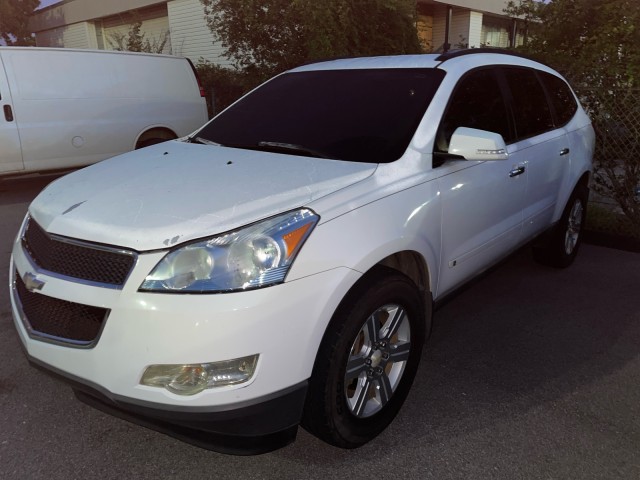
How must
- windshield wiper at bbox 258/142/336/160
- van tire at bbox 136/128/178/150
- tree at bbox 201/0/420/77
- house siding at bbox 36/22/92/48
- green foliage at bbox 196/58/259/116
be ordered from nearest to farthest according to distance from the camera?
windshield wiper at bbox 258/142/336/160 → van tire at bbox 136/128/178/150 → tree at bbox 201/0/420/77 → green foliage at bbox 196/58/259/116 → house siding at bbox 36/22/92/48

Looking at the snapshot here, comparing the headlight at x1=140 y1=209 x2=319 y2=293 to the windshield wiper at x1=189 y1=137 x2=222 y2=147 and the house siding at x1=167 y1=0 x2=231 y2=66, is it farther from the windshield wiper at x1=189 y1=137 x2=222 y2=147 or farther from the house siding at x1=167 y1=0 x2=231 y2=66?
the house siding at x1=167 y1=0 x2=231 y2=66

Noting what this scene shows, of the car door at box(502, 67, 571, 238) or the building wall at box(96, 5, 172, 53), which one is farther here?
the building wall at box(96, 5, 172, 53)

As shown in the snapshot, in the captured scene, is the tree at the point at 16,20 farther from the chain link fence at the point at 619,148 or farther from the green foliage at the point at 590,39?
the chain link fence at the point at 619,148

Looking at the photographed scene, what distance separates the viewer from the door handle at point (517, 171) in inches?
134

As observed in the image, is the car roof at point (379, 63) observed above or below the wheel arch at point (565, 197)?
above

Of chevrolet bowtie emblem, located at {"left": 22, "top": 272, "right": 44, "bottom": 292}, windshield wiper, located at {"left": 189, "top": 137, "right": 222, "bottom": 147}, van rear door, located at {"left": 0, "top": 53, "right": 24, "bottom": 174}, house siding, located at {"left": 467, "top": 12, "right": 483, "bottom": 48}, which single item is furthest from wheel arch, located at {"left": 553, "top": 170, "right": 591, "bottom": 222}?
house siding, located at {"left": 467, "top": 12, "right": 483, "bottom": 48}

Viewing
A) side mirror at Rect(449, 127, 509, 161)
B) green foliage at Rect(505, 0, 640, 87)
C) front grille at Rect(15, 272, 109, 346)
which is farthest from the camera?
green foliage at Rect(505, 0, 640, 87)

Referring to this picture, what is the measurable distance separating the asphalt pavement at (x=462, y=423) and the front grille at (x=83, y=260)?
0.88m

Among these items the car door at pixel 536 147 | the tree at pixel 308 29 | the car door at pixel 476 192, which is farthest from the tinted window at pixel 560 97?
the tree at pixel 308 29

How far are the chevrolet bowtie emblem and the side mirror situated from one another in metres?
1.98

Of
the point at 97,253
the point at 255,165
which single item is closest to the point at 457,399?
the point at 255,165

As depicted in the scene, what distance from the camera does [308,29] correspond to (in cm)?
905

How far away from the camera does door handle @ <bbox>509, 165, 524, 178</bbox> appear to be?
341 cm

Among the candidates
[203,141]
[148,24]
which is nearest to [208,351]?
[203,141]
